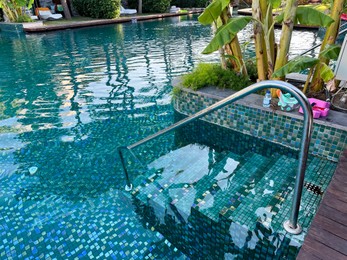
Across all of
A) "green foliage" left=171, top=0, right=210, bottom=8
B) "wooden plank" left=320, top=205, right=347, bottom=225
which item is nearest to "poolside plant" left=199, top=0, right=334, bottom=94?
"wooden plank" left=320, top=205, right=347, bottom=225

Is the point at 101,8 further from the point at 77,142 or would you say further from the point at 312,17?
the point at 312,17

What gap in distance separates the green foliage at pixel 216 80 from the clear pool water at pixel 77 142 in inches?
36.0

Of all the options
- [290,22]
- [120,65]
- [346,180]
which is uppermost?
[290,22]

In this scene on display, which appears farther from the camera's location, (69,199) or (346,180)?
(69,199)

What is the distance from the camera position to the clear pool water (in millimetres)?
3000

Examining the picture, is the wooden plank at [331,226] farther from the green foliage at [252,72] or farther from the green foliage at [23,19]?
the green foliage at [23,19]

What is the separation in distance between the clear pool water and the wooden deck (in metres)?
1.33

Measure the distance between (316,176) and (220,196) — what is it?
1187 mm

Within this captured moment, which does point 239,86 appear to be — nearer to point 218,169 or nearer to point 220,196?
point 218,169

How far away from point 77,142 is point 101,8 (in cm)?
1860

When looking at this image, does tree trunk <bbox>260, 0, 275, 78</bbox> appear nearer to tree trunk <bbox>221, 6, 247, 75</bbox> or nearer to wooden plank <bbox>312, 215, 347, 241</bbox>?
tree trunk <bbox>221, 6, 247, 75</bbox>

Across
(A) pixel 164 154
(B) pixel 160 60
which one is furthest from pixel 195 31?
(A) pixel 164 154

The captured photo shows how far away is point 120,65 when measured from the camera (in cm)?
952

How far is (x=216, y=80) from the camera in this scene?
16.9ft
